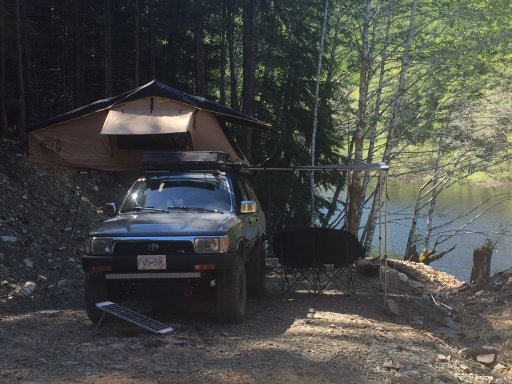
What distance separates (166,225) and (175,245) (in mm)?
331

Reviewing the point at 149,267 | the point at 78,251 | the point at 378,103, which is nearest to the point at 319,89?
the point at 378,103

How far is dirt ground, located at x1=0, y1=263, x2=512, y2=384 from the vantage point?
5.19m

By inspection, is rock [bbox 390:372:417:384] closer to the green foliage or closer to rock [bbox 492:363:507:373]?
rock [bbox 492:363:507:373]

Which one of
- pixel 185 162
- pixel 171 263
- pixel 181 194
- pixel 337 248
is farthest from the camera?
pixel 337 248

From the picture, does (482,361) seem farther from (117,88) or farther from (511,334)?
(117,88)

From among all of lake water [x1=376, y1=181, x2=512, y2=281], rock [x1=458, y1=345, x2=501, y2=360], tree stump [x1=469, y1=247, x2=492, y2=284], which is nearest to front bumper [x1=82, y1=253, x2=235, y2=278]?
rock [x1=458, y1=345, x2=501, y2=360]

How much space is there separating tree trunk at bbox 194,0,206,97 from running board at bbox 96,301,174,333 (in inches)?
590

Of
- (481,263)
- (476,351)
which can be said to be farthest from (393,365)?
(481,263)

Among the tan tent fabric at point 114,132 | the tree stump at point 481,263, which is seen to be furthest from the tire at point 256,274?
the tree stump at point 481,263

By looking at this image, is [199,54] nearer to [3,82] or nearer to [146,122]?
[3,82]

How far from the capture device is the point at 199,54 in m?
21.4

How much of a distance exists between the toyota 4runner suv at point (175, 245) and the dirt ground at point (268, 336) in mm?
476

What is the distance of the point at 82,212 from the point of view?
16.7 meters

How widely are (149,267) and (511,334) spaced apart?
5460 millimetres
